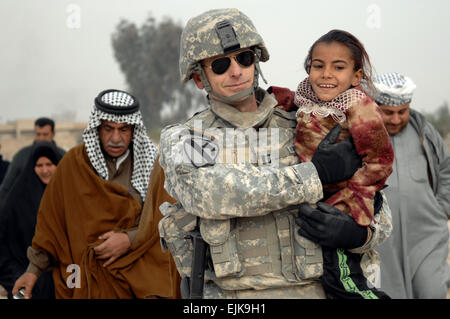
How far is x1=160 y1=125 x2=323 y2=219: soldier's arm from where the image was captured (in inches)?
103

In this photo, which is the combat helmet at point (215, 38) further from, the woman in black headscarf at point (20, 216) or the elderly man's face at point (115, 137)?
the woman in black headscarf at point (20, 216)

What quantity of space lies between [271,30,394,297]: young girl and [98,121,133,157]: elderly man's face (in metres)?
2.19

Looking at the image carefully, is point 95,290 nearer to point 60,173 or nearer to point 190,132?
point 60,173

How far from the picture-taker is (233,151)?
2.86 m

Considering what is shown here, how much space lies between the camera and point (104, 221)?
493 centimetres

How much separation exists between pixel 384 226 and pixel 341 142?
1.45 ft

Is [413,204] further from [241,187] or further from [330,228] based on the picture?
[241,187]

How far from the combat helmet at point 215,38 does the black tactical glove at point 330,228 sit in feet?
2.23

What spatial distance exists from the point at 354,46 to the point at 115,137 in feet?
8.28

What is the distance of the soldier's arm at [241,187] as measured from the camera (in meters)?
2.62

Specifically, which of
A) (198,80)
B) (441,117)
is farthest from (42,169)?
(441,117)

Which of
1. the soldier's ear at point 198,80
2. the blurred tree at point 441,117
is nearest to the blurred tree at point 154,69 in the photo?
the blurred tree at point 441,117

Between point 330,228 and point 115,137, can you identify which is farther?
point 115,137

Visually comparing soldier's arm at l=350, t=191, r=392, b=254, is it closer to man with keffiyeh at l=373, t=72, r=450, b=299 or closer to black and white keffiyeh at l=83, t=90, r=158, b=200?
black and white keffiyeh at l=83, t=90, r=158, b=200
